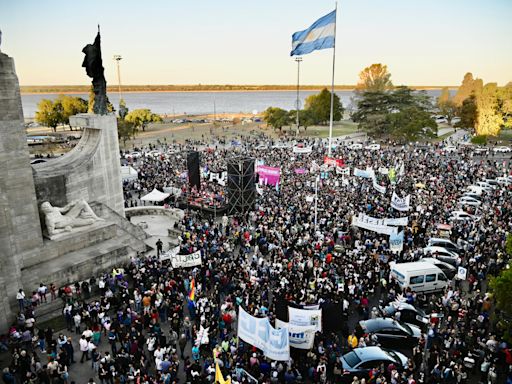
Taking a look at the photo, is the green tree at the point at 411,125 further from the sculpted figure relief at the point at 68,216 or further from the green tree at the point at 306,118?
the sculpted figure relief at the point at 68,216

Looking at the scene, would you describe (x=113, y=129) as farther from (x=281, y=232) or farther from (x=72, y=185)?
(x=281, y=232)

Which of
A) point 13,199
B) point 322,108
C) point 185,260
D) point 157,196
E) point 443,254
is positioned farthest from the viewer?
point 322,108

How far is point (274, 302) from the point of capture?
1402 cm

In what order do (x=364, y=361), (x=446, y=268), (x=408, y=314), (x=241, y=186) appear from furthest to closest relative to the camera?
1. (x=241, y=186)
2. (x=446, y=268)
3. (x=408, y=314)
4. (x=364, y=361)

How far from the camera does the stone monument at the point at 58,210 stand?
50.0ft

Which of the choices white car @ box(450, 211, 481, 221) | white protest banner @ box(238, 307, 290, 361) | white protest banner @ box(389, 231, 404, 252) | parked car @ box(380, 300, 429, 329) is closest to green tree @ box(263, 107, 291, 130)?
white car @ box(450, 211, 481, 221)

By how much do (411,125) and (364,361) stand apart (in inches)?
1961

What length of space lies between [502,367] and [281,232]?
38.4 ft

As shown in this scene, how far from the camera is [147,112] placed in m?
86.3

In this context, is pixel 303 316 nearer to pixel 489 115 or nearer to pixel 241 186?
pixel 241 186

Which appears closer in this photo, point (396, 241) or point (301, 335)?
point (301, 335)

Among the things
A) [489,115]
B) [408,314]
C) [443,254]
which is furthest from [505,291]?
[489,115]

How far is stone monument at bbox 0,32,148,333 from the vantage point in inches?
600

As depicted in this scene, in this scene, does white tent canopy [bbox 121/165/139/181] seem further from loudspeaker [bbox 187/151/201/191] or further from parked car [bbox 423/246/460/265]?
parked car [bbox 423/246/460/265]
